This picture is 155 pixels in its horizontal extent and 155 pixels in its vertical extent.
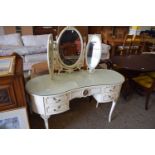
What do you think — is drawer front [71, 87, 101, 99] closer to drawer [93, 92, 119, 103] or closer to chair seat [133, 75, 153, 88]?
drawer [93, 92, 119, 103]

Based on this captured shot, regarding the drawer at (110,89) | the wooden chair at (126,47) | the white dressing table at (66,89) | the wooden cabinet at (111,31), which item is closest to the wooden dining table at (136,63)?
the white dressing table at (66,89)

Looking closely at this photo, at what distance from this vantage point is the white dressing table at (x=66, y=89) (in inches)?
52.7


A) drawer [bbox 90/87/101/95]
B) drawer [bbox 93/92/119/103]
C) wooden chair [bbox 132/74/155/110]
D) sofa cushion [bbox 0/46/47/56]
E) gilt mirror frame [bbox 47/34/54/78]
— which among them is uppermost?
gilt mirror frame [bbox 47/34/54/78]

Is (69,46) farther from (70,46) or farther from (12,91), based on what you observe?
(12,91)

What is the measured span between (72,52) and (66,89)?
421 millimetres

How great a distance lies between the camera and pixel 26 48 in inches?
124

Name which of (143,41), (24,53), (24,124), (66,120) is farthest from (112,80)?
(143,41)

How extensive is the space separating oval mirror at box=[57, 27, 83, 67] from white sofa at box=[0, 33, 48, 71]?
5.73ft

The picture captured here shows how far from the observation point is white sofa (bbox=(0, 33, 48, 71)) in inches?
122

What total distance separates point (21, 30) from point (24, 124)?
3.48m

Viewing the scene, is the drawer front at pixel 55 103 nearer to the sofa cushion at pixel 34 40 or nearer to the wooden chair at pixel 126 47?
the sofa cushion at pixel 34 40

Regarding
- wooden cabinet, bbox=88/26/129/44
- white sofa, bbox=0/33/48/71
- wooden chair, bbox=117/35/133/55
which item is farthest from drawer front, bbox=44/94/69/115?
wooden cabinet, bbox=88/26/129/44

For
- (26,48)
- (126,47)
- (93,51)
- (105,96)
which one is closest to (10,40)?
(26,48)

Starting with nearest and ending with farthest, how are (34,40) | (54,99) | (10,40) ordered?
1. (54,99)
2. (10,40)
3. (34,40)
